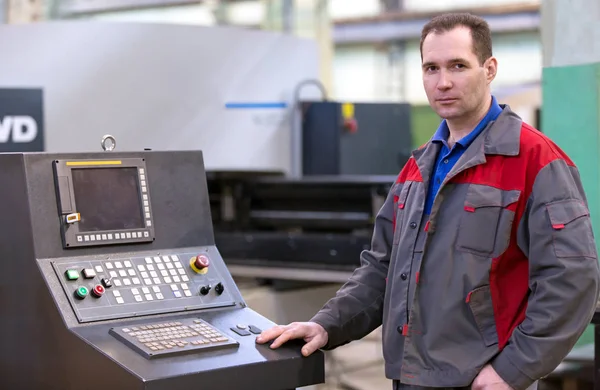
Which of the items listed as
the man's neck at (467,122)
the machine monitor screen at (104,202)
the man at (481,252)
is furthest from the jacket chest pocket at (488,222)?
the machine monitor screen at (104,202)

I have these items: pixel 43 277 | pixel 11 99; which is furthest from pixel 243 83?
pixel 43 277

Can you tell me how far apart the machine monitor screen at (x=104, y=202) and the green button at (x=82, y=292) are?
3.4 inches

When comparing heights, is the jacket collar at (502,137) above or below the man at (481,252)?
above

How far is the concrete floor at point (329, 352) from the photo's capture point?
3.16 m

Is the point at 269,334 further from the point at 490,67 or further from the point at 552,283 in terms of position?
the point at 490,67

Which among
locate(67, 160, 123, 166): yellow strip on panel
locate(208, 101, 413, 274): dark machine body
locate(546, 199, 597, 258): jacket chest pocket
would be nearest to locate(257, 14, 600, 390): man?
locate(546, 199, 597, 258): jacket chest pocket

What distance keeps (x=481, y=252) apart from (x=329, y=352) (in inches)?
123

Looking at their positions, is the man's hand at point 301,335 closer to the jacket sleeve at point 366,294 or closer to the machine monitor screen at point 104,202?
the jacket sleeve at point 366,294

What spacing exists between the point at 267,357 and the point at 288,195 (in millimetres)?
2068

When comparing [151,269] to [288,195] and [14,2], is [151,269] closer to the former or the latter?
[288,195]

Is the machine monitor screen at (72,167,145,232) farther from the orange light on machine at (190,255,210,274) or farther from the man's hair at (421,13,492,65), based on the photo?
the man's hair at (421,13,492,65)

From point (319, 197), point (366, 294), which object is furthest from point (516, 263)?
point (319, 197)

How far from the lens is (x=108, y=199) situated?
4.70 feet

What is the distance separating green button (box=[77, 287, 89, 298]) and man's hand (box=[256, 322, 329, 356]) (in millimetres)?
286
